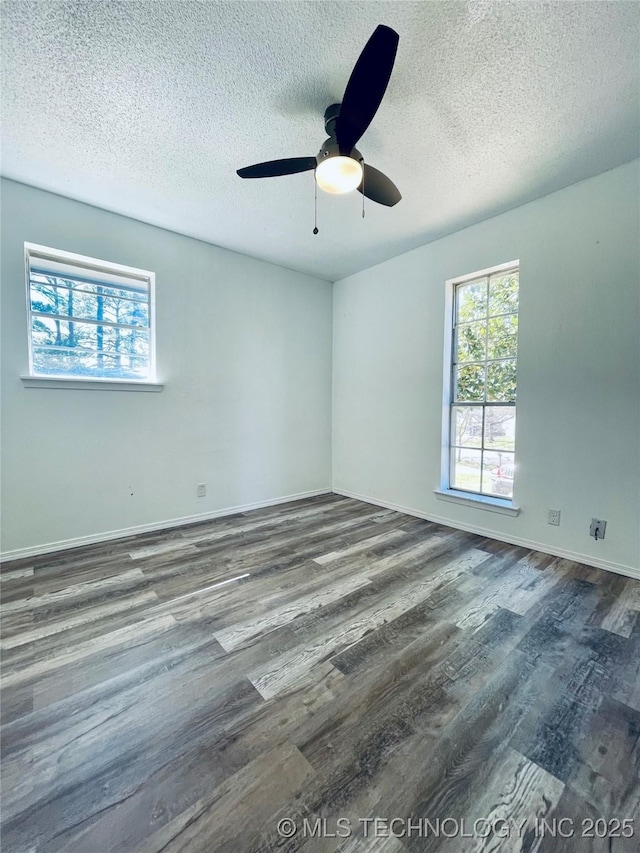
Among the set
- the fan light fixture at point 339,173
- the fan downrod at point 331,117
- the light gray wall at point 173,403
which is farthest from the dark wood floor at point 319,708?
the fan downrod at point 331,117

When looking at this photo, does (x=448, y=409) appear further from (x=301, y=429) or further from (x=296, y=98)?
(x=296, y=98)

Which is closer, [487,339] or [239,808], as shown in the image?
[239,808]

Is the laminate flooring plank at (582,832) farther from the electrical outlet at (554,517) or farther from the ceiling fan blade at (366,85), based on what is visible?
the ceiling fan blade at (366,85)

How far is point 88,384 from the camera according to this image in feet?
8.90

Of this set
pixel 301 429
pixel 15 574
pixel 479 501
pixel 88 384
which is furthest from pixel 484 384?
pixel 15 574

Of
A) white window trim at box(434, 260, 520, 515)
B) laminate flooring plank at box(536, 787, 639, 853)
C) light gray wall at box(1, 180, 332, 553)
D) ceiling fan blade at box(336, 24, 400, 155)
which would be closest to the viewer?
laminate flooring plank at box(536, 787, 639, 853)

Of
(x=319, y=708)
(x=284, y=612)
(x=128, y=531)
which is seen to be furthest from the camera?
(x=128, y=531)

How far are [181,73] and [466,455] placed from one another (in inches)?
131

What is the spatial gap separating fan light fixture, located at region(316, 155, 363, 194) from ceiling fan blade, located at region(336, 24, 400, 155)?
5 cm

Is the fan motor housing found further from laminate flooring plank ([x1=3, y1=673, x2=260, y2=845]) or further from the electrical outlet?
the electrical outlet

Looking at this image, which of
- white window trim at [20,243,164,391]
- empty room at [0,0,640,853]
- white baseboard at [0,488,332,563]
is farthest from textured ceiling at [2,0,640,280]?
white baseboard at [0,488,332,563]

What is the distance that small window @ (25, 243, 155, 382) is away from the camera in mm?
2594

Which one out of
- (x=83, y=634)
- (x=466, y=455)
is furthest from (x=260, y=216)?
(x=83, y=634)

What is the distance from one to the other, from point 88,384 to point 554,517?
388 cm
